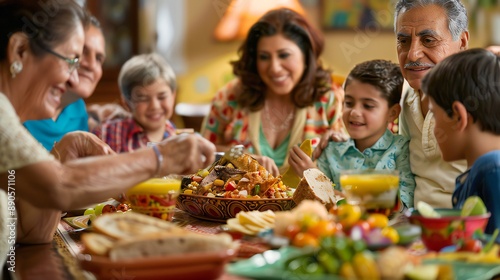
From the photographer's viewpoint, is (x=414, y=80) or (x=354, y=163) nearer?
(x=414, y=80)

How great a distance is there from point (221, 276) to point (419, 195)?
1.26m

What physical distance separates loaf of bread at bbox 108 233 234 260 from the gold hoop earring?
690 millimetres

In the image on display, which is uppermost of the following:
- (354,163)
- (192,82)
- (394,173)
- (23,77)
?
(23,77)

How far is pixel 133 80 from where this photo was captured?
12.0ft

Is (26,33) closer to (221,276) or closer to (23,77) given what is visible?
(23,77)

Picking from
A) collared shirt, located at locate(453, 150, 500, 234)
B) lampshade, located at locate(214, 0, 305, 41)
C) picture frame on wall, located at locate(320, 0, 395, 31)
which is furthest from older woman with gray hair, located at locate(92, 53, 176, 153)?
picture frame on wall, located at locate(320, 0, 395, 31)

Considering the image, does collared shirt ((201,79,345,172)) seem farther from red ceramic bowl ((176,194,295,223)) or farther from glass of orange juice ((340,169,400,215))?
glass of orange juice ((340,169,400,215))

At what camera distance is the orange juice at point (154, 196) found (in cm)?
175

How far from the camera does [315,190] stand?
1.95 meters

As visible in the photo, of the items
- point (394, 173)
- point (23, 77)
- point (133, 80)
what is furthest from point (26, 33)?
point (133, 80)

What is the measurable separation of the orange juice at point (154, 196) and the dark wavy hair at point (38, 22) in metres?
0.43

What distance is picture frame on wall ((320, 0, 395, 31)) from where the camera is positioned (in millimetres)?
6438

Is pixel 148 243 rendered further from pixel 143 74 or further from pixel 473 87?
pixel 143 74

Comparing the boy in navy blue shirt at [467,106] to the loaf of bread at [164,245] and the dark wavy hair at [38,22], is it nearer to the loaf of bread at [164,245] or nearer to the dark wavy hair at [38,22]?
the loaf of bread at [164,245]
